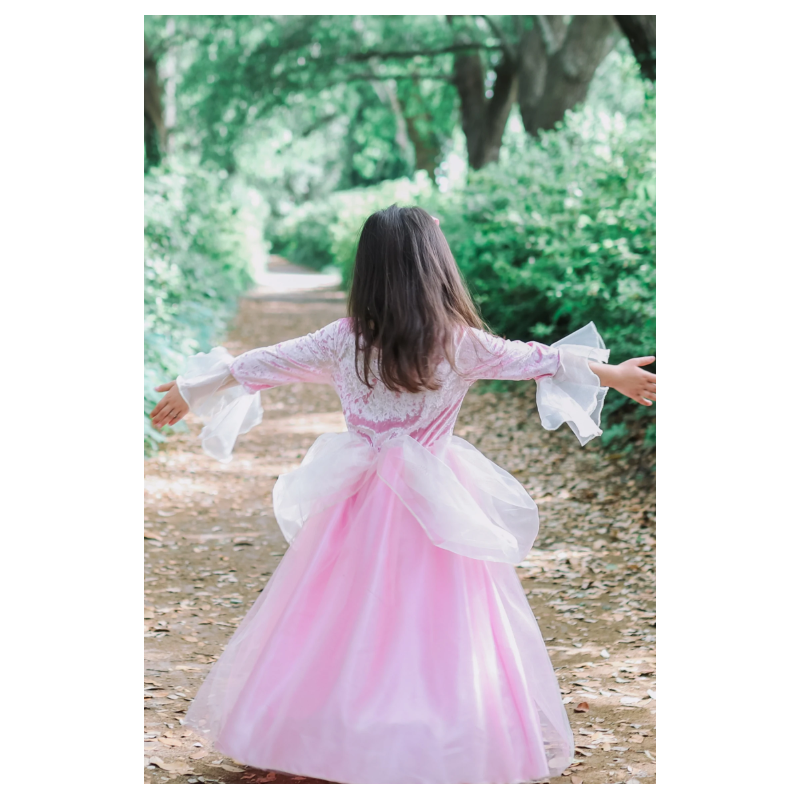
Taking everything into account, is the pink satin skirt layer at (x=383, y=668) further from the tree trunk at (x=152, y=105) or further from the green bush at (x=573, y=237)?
the tree trunk at (x=152, y=105)

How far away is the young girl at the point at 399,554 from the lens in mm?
2270

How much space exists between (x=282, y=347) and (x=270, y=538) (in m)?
2.69

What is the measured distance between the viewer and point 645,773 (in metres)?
2.65

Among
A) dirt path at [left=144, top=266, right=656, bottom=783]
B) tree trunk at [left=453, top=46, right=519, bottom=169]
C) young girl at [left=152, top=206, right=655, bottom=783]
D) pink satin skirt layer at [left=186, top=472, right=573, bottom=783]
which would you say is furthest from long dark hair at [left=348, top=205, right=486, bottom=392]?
tree trunk at [left=453, top=46, right=519, bottom=169]

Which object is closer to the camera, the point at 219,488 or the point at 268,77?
the point at 219,488

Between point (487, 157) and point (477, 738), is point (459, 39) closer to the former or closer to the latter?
point (487, 157)

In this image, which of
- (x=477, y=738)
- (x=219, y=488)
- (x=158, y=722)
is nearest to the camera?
(x=477, y=738)

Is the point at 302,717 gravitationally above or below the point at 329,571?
below

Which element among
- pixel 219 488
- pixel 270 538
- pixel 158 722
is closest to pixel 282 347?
pixel 158 722

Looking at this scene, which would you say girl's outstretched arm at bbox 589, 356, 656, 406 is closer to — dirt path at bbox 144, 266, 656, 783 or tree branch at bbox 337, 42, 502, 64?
dirt path at bbox 144, 266, 656, 783

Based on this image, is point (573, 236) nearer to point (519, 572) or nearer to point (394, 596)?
point (519, 572)

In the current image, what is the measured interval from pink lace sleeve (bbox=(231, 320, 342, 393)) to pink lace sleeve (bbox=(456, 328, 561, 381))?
0.39 meters

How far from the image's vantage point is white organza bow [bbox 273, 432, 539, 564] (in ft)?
7.66

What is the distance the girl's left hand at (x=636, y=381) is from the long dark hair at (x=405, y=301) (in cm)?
45
